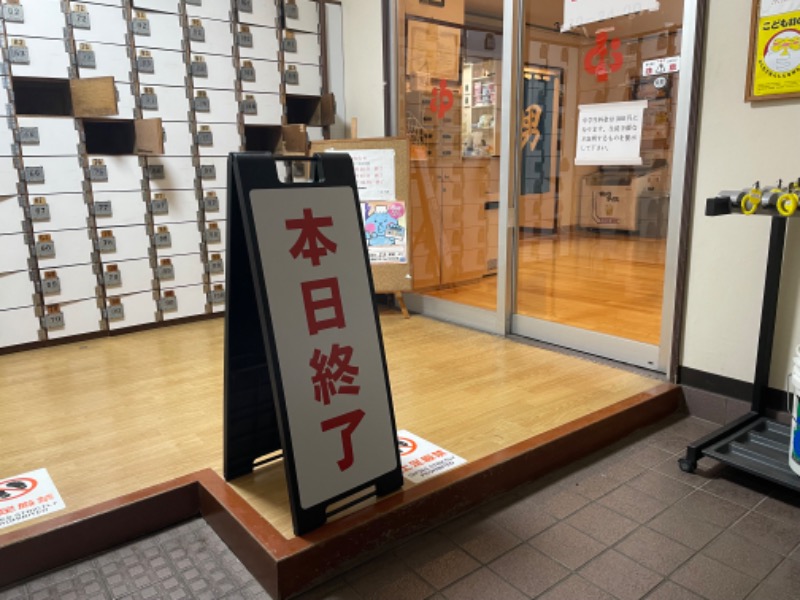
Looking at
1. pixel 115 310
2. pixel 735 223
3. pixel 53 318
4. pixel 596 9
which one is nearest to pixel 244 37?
pixel 115 310

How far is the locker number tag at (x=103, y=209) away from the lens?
11.6 ft

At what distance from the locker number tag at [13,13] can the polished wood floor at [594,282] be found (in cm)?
291

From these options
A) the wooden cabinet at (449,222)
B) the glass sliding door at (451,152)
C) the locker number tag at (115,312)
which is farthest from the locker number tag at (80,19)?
the wooden cabinet at (449,222)

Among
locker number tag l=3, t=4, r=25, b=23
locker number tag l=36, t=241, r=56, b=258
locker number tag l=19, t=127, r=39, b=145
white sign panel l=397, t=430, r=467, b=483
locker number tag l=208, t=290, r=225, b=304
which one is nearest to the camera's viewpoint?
white sign panel l=397, t=430, r=467, b=483

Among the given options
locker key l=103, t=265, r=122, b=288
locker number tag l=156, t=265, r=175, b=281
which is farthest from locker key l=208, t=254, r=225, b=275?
locker key l=103, t=265, r=122, b=288


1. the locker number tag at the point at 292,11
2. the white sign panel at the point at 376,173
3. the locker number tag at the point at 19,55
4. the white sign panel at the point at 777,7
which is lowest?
the white sign panel at the point at 376,173

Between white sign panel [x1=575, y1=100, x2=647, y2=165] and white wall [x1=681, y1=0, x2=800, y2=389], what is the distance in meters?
0.35

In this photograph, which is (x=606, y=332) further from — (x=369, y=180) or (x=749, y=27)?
(x=369, y=180)

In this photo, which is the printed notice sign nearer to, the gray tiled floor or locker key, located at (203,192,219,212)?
locker key, located at (203,192,219,212)

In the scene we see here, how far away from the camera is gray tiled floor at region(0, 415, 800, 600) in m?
1.62

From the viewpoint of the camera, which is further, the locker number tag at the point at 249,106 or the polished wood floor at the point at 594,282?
the locker number tag at the point at 249,106

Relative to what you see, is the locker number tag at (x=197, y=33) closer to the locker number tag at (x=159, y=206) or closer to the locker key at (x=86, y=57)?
the locker key at (x=86, y=57)

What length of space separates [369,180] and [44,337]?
2.11m

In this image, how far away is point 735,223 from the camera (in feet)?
8.06
